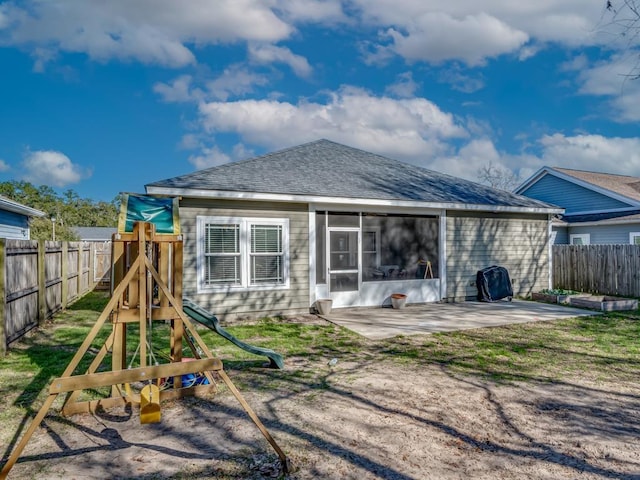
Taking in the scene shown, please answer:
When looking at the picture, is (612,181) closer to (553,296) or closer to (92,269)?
(553,296)

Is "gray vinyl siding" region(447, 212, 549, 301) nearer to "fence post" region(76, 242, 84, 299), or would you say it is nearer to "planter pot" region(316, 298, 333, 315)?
"planter pot" region(316, 298, 333, 315)

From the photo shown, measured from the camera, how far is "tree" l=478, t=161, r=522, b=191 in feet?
114

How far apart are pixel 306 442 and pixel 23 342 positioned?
5603 millimetres

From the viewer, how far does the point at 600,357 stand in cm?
543

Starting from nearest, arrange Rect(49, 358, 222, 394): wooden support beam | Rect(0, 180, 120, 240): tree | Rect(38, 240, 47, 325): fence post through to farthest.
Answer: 1. Rect(49, 358, 222, 394): wooden support beam
2. Rect(38, 240, 47, 325): fence post
3. Rect(0, 180, 120, 240): tree

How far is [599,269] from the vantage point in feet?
40.7

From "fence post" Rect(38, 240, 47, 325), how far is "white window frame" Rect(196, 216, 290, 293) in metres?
2.87

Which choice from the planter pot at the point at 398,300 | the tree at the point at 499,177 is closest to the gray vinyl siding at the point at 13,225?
the planter pot at the point at 398,300

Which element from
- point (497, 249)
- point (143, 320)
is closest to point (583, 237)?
point (497, 249)

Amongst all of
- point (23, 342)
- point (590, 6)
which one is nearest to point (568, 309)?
point (590, 6)

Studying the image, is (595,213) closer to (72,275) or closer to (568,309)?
(568,309)

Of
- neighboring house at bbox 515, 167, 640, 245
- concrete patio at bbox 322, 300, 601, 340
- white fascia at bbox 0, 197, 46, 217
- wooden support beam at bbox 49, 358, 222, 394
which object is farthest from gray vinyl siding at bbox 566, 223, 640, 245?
white fascia at bbox 0, 197, 46, 217

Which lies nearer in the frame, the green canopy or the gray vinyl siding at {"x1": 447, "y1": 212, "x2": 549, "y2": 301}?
the green canopy

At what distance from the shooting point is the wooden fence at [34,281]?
5.61 meters
